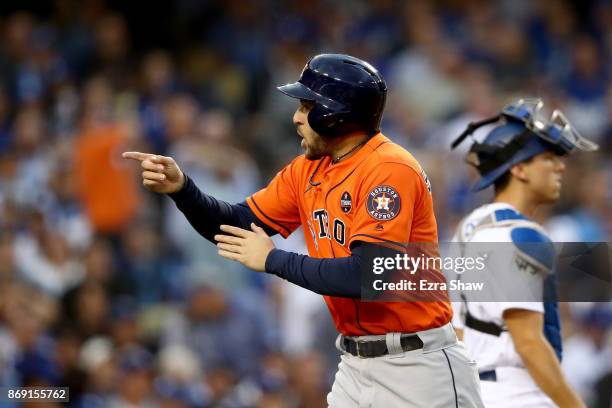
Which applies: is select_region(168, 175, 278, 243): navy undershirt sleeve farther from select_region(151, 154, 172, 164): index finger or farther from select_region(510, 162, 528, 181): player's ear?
select_region(510, 162, 528, 181): player's ear

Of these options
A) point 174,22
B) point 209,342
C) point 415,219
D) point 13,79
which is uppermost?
point 174,22

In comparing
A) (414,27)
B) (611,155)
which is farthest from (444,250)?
(414,27)

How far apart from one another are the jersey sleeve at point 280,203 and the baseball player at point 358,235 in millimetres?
140

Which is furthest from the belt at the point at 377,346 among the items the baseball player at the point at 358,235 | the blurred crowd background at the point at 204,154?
the blurred crowd background at the point at 204,154

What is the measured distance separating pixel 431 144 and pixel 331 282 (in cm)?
619

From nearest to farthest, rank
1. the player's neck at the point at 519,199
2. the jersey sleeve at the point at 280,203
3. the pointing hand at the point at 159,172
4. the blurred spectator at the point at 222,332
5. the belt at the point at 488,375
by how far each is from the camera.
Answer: the pointing hand at the point at 159,172
the jersey sleeve at the point at 280,203
the belt at the point at 488,375
the player's neck at the point at 519,199
the blurred spectator at the point at 222,332

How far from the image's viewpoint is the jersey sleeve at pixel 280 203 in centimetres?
477

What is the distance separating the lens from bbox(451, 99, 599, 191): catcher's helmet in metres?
5.09

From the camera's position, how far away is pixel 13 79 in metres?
11.0

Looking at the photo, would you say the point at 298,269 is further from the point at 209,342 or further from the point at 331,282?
the point at 209,342

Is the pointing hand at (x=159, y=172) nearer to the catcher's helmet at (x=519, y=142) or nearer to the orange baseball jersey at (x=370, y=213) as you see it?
the orange baseball jersey at (x=370, y=213)

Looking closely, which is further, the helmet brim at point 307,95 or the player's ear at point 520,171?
the player's ear at point 520,171

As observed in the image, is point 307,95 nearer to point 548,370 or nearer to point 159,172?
point 159,172

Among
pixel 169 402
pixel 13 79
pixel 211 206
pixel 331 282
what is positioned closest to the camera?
pixel 331 282
